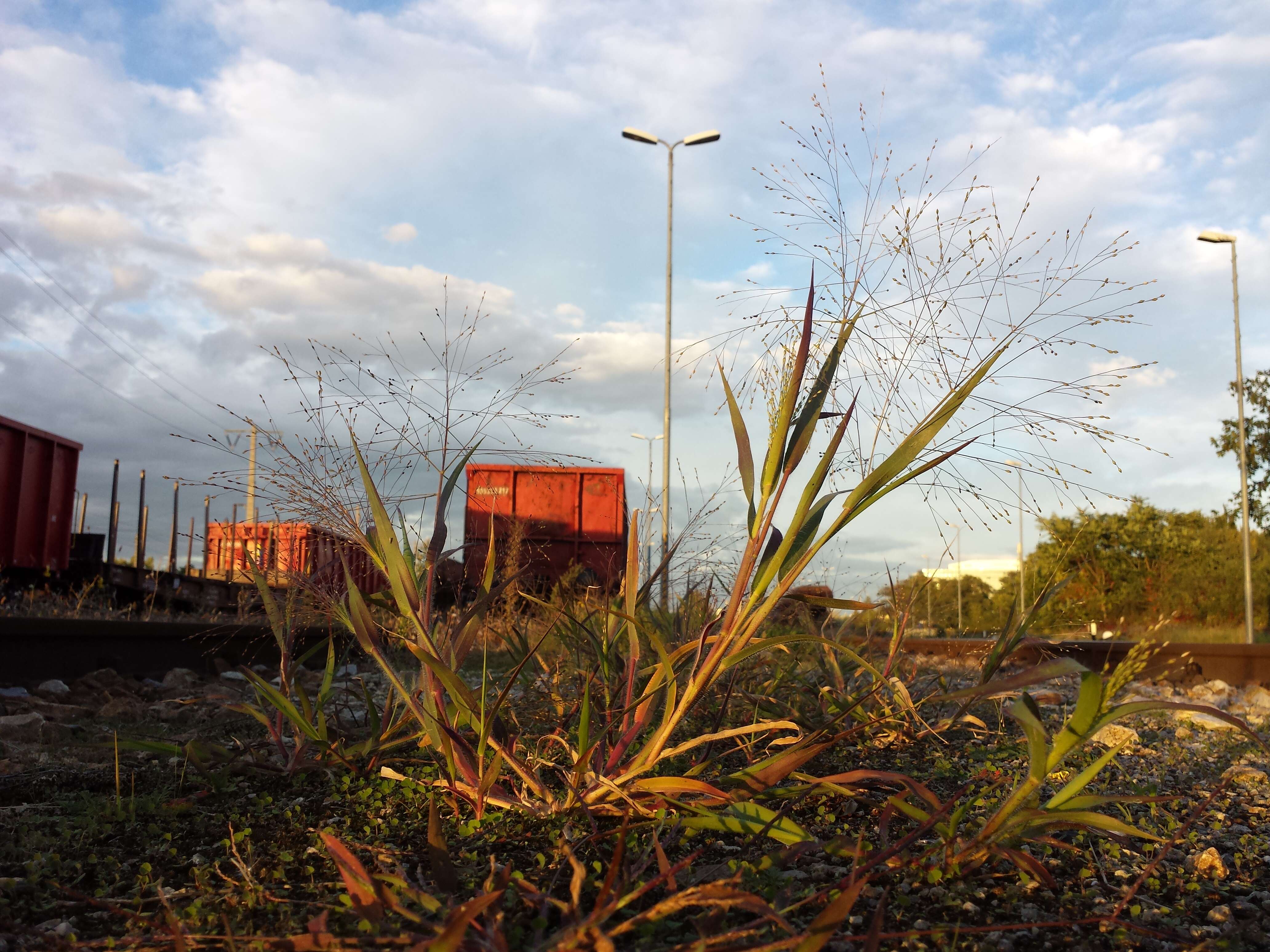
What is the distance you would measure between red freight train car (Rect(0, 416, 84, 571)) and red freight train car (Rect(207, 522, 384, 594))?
9.08m

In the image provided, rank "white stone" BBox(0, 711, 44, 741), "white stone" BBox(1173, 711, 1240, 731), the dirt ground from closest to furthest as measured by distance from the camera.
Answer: the dirt ground
"white stone" BBox(0, 711, 44, 741)
"white stone" BBox(1173, 711, 1240, 731)

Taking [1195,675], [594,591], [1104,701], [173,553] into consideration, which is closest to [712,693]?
[1104,701]

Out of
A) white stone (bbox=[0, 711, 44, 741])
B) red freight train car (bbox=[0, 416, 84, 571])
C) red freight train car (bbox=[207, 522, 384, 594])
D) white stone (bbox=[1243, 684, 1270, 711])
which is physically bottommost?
white stone (bbox=[1243, 684, 1270, 711])

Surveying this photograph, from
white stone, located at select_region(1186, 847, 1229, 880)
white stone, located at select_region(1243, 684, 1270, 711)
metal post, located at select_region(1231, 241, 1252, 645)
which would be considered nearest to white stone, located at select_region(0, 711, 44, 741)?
white stone, located at select_region(1186, 847, 1229, 880)

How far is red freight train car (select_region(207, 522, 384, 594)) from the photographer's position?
2.32 metres

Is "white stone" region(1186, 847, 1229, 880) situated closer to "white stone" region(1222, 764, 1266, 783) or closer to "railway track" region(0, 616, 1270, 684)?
"white stone" region(1222, 764, 1266, 783)

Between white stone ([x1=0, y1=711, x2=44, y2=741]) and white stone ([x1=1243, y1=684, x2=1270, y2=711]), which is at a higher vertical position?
white stone ([x1=0, y1=711, x2=44, y2=741])

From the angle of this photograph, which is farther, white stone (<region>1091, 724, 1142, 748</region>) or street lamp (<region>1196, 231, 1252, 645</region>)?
street lamp (<region>1196, 231, 1252, 645</region>)

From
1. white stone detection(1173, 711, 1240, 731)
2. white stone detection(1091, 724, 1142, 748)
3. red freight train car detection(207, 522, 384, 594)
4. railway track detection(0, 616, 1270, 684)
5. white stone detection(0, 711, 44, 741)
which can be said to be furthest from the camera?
railway track detection(0, 616, 1270, 684)

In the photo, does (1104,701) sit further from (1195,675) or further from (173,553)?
(173,553)

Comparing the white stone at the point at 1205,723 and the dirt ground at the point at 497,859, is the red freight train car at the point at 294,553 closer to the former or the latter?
the dirt ground at the point at 497,859

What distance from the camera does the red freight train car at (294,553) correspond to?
2.32 meters

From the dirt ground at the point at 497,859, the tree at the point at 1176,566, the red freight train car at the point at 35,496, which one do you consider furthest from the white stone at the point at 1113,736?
the tree at the point at 1176,566

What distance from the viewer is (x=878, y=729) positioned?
268cm
